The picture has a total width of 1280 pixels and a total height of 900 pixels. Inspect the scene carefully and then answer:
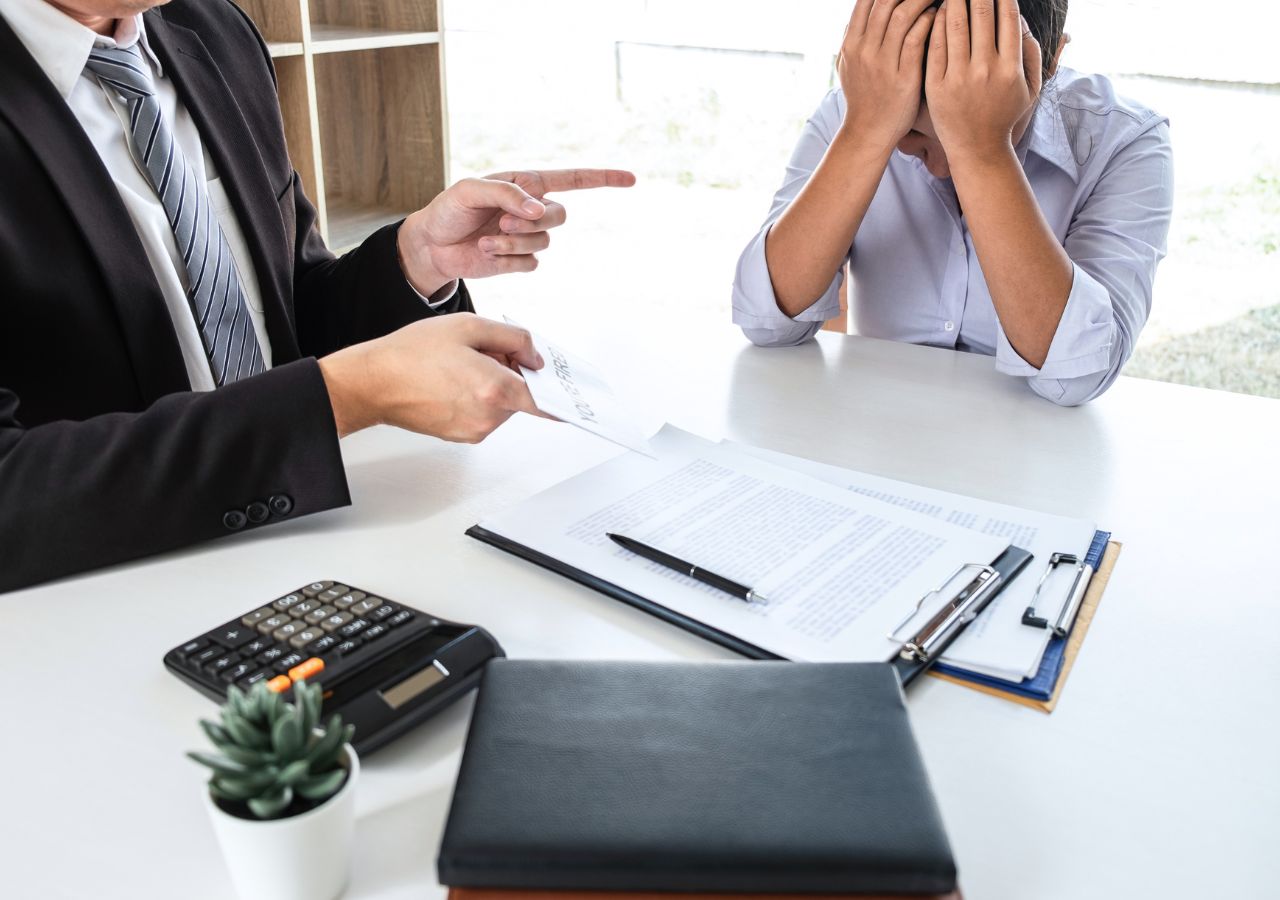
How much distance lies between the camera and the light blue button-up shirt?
1.25m

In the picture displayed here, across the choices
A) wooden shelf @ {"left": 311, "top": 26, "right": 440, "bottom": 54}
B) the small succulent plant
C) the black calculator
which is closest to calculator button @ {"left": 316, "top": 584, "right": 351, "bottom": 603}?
the black calculator

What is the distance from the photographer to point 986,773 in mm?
609

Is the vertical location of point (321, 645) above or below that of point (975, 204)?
below

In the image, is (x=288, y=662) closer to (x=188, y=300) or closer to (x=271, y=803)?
(x=271, y=803)

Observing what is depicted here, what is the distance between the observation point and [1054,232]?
4.65 feet

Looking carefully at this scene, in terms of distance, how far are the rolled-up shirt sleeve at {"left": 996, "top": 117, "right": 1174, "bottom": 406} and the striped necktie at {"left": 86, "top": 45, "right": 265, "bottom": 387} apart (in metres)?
0.91

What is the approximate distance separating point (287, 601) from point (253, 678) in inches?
3.3

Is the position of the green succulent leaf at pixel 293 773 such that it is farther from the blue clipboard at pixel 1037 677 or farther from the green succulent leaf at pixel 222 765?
the blue clipboard at pixel 1037 677

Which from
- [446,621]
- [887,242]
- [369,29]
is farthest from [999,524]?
[369,29]

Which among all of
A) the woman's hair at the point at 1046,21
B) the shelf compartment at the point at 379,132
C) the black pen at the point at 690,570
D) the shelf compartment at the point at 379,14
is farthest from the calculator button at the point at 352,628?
the shelf compartment at the point at 379,14

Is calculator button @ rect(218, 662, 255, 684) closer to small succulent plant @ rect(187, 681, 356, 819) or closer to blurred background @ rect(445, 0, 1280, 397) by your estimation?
small succulent plant @ rect(187, 681, 356, 819)

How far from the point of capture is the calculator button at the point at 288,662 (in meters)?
0.65

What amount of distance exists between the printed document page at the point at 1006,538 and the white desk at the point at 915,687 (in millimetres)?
31

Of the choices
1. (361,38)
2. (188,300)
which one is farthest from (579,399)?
(361,38)
